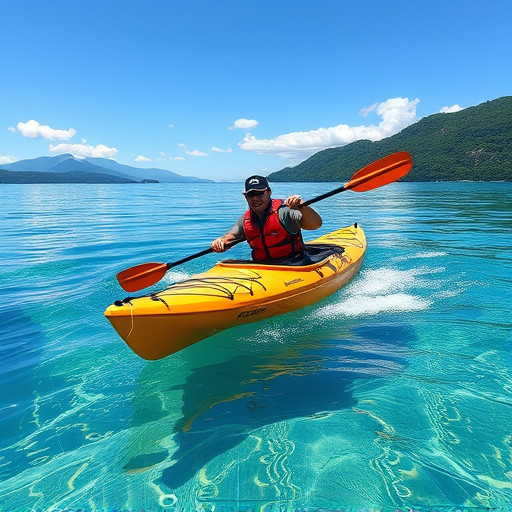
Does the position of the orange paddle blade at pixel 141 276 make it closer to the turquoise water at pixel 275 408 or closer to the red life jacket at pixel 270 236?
the turquoise water at pixel 275 408

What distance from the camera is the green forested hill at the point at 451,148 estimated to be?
256 feet

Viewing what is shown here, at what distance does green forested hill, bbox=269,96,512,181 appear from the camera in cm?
7812

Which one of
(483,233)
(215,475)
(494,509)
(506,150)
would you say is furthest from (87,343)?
(506,150)

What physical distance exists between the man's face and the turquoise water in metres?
1.55

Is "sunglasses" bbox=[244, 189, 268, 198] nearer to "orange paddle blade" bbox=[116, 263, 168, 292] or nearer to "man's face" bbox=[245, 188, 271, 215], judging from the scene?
"man's face" bbox=[245, 188, 271, 215]

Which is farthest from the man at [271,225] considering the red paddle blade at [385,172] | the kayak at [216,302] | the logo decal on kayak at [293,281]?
the red paddle blade at [385,172]

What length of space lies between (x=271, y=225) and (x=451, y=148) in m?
107

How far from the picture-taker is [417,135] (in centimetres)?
12231

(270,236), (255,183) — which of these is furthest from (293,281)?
(255,183)

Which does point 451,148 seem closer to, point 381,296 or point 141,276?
Result: point 381,296

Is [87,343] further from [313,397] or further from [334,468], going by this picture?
[334,468]

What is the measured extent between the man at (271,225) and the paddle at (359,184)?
289 millimetres

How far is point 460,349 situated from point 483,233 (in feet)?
29.6

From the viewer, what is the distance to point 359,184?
5223mm
